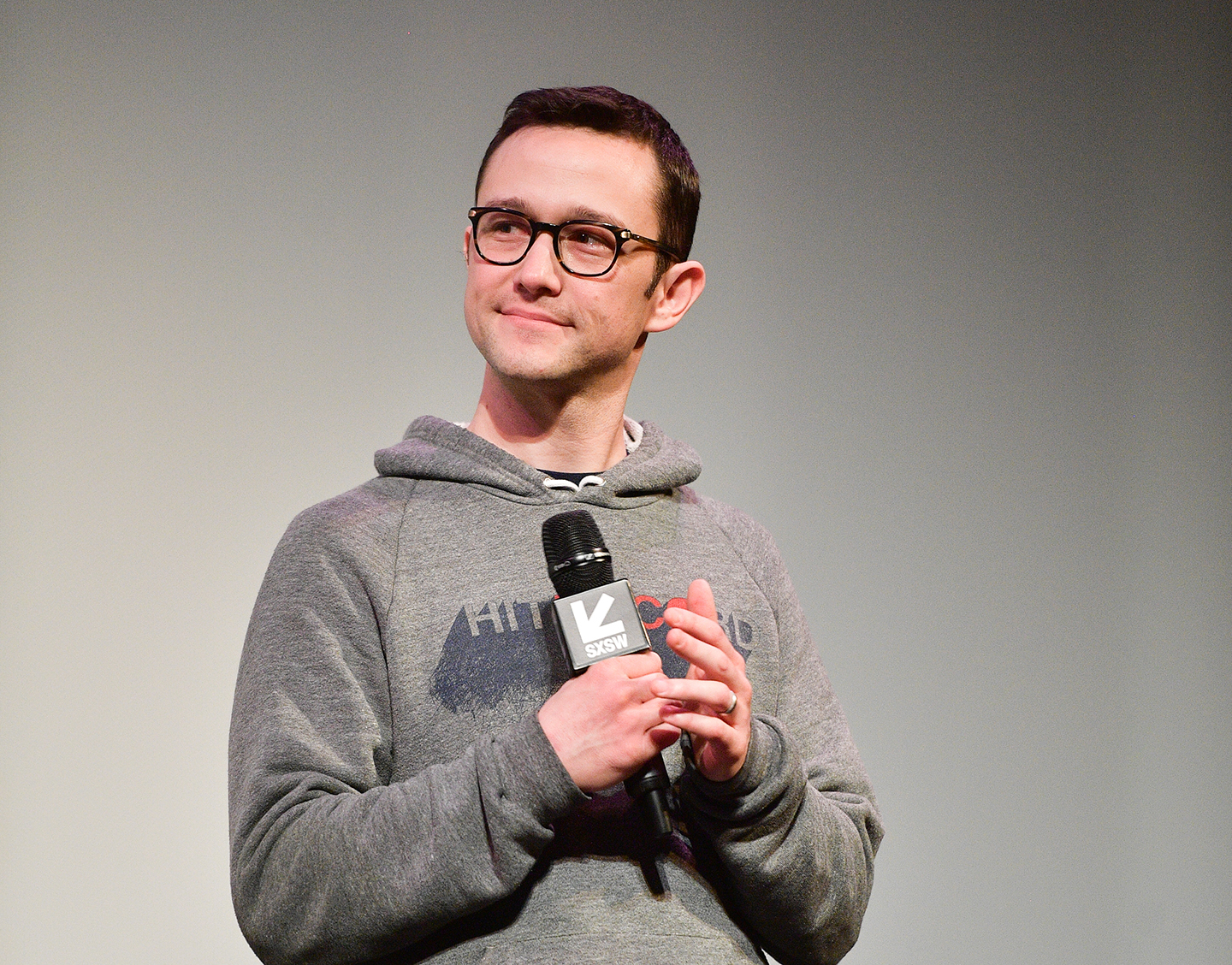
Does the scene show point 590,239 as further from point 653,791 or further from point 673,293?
point 653,791

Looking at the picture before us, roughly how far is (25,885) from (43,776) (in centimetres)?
16

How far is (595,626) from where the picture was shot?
3.28ft

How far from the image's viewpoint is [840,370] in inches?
95.8

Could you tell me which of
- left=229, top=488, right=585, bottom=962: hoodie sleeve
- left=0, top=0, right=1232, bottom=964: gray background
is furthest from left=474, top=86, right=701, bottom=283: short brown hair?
left=0, top=0, right=1232, bottom=964: gray background

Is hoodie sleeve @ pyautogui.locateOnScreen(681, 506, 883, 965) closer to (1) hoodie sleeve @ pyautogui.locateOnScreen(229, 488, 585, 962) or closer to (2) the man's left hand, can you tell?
(2) the man's left hand

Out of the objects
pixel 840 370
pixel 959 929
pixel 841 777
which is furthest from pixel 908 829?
pixel 841 777

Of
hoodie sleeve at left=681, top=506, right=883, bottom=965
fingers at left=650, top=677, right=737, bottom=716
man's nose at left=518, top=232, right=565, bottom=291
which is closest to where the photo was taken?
fingers at left=650, top=677, right=737, bottom=716

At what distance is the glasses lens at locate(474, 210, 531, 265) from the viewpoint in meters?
1.26

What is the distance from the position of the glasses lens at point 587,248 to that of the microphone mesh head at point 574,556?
1.01 feet

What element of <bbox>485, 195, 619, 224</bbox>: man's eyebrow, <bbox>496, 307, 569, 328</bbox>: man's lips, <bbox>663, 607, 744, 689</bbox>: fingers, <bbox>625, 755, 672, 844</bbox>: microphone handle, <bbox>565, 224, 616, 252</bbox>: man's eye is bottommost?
<bbox>625, 755, 672, 844</bbox>: microphone handle

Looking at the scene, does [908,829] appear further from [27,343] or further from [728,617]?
[27,343]

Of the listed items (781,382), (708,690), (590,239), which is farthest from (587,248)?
(781,382)

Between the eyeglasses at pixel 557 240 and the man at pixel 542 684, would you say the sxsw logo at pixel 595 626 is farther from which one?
the eyeglasses at pixel 557 240

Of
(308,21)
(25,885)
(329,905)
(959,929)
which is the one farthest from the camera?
(959,929)
